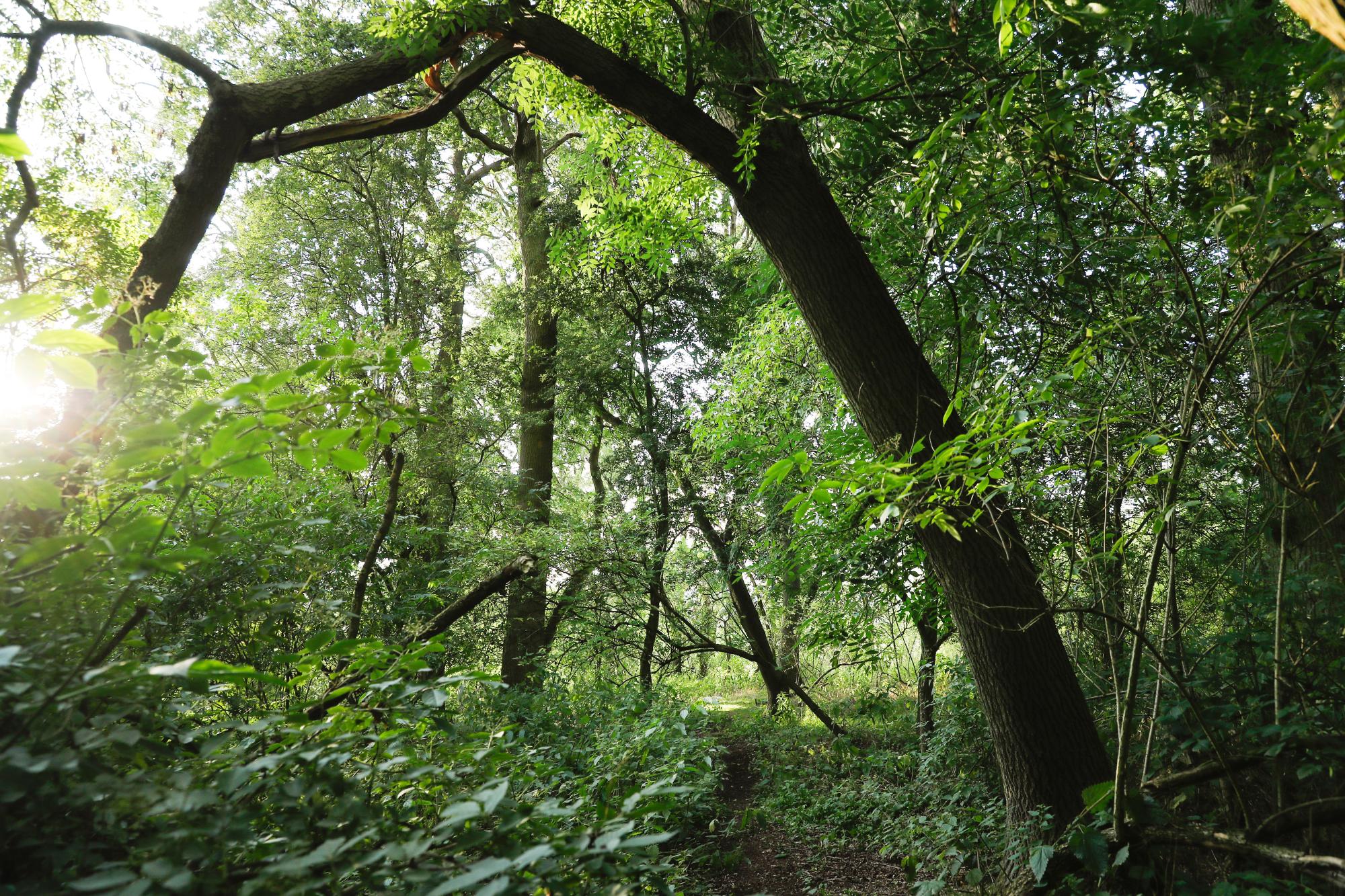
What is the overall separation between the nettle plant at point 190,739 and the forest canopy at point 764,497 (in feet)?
0.04

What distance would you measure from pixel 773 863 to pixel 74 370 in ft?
14.7

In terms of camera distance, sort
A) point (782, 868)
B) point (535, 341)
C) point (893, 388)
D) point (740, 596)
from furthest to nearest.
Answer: point (535, 341), point (740, 596), point (782, 868), point (893, 388)

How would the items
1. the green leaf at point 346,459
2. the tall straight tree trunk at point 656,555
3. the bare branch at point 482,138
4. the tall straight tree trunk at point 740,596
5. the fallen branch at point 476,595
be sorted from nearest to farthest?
1. the green leaf at point 346,459
2. the fallen branch at point 476,595
3. the tall straight tree trunk at point 656,555
4. the tall straight tree trunk at point 740,596
5. the bare branch at point 482,138

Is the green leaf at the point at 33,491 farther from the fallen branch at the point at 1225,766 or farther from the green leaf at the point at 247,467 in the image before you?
the fallen branch at the point at 1225,766

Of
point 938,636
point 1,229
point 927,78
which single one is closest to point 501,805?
point 927,78

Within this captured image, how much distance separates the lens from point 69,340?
1.03m

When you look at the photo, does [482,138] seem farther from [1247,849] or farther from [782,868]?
[1247,849]

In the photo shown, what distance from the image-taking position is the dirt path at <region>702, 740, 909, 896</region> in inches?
153

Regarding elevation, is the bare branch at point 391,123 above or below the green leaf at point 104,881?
above

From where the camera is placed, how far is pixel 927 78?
368 centimetres

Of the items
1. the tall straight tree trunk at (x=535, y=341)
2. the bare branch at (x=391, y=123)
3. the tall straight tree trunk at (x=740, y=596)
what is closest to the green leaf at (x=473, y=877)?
the bare branch at (x=391, y=123)

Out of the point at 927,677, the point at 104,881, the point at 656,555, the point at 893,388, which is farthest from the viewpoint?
the point at 656,555

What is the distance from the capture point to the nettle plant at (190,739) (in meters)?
0.89

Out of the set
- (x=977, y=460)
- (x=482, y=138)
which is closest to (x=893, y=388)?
(x=977, y=460)
